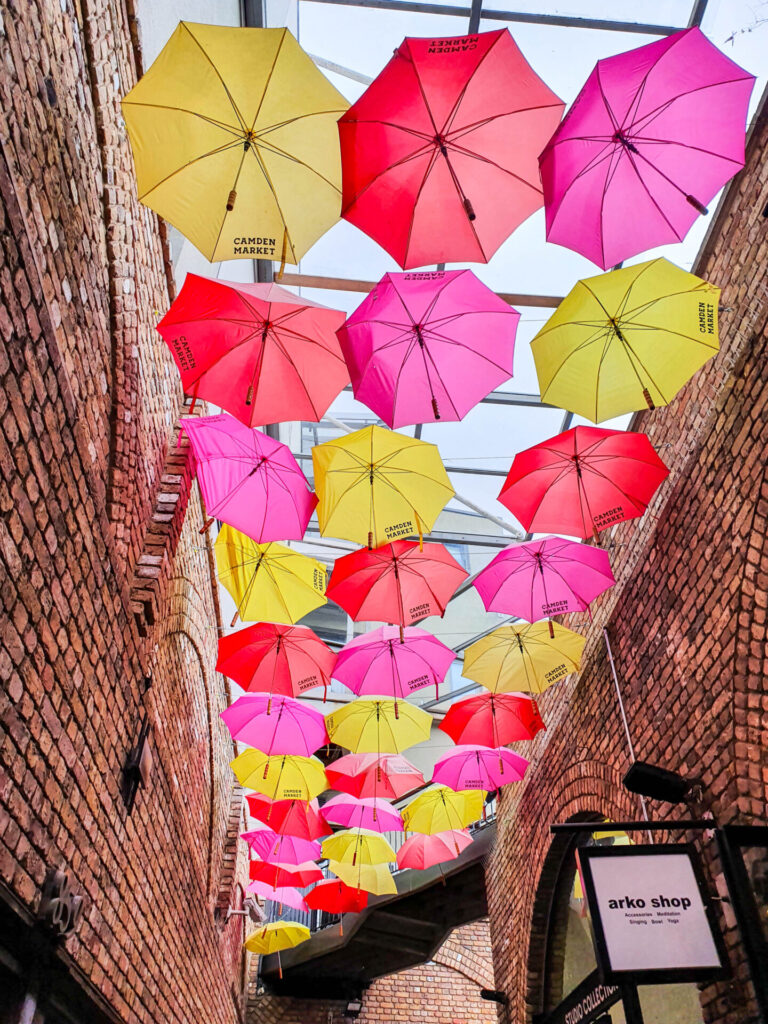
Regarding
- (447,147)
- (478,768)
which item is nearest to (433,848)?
(478,768)

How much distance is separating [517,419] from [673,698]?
13.0 ft

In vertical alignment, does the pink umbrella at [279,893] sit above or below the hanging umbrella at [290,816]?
below

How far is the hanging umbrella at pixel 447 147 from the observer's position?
11.1ft

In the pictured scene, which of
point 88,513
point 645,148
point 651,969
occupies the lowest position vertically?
point 651,969

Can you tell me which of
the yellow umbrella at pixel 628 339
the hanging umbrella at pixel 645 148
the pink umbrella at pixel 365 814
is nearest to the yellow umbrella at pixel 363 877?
the pink umbrella at pixel 365 814

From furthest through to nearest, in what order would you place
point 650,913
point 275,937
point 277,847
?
point 275,937
point 277,847
point 650,913

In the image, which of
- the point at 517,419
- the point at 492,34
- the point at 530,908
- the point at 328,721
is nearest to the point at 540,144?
the point at 492,34

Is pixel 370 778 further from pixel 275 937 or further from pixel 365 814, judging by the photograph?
pixel 275 937

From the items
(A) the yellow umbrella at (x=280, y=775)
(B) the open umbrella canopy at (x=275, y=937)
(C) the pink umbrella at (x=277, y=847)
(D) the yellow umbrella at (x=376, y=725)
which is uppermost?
(D) the yellow umbrella at (x=376, y=725)

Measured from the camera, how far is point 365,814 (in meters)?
8.20

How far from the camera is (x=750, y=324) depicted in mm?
4156

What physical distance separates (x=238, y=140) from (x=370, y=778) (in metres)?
5.99

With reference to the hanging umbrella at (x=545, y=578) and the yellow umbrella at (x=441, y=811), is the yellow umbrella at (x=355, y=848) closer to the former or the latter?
the yellow umbrella at (x=441, y=811)

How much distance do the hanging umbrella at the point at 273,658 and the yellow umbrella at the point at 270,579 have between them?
0.53 meters
